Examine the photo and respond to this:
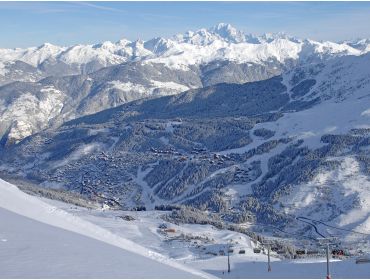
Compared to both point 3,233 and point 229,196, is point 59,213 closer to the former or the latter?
point 3,233

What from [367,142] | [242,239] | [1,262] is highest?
[367,142]

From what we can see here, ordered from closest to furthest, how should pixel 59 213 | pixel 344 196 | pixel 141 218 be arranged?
pixel 59 213 → pixel 141 218 → pixel 344 196

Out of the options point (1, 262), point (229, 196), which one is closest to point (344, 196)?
point (229, 196)

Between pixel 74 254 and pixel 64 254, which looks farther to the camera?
pixel 74 254

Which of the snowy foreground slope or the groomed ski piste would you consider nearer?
the snowy foreground slope

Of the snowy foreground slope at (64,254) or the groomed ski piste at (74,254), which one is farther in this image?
the groomed ski piste at (74,254)

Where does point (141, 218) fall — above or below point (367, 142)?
below

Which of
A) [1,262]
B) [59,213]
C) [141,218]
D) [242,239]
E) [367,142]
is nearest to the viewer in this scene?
[1,262]

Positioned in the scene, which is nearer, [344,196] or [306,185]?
[344,196]
